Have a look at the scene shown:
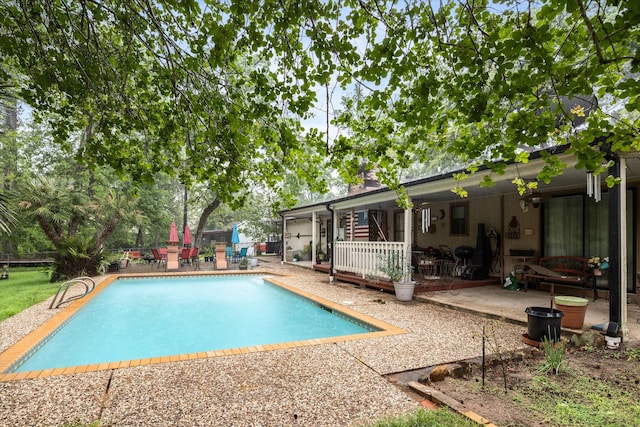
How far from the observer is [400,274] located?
7.69 m

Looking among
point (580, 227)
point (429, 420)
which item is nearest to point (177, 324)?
point (429, 420)

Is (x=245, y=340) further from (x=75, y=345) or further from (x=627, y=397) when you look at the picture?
(x=627, y=397)

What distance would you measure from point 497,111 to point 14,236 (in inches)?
896

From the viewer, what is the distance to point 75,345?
18.0ft

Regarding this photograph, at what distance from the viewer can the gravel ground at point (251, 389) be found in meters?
2.65

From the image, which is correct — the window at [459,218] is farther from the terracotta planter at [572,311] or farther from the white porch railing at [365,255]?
the terracotta planter at [572,311]

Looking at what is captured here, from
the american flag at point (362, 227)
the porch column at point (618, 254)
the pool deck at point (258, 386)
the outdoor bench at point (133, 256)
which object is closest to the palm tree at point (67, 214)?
the outdoor bench at point (133, 256)

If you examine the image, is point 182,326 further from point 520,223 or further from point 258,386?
point 520,223

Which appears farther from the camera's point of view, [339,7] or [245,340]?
[245,340]

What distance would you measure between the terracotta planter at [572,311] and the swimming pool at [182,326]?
8.17 feet

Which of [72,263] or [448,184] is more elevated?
[448,184]

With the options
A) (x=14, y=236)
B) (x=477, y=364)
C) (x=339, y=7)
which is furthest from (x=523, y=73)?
(x=14, y=236)

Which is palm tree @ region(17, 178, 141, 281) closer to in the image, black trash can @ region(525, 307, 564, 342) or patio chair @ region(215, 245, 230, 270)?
patio chair @ region(215, 245, 230, 270)

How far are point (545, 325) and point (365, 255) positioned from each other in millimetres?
5452
